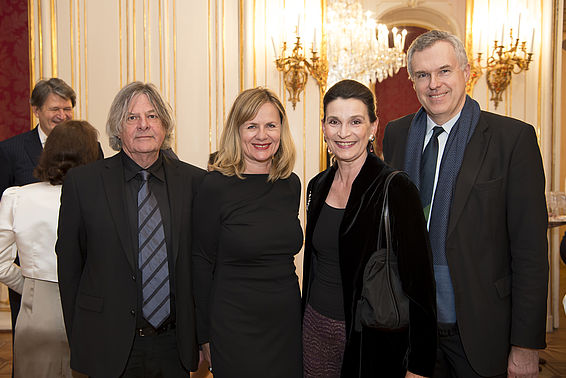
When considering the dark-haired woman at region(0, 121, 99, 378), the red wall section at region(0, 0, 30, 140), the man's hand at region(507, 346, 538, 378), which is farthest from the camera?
the red wall section at region(0, 0, 30, 140)

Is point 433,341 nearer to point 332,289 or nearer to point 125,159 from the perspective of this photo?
point 332,289

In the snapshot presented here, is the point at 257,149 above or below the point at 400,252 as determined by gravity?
above

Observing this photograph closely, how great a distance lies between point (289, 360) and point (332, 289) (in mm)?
374

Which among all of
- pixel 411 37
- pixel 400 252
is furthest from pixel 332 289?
pixel 411 37

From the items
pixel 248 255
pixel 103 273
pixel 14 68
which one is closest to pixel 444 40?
pixel 248 255

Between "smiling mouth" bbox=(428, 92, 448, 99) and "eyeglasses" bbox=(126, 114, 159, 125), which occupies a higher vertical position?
"smiling mouth" bbox=(428, 92, 448, 99)

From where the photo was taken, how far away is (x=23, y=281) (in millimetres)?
2518

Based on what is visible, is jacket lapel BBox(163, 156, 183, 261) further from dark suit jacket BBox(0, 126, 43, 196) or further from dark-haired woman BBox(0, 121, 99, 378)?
dark suit jacket BBox(0, 126, 43, 196)

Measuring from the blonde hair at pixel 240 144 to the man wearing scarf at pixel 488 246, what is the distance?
0.68m

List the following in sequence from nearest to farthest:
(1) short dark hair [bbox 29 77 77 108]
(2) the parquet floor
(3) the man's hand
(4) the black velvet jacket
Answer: (4) the black velvet jacket, (3) the man's hand, (1) short dark hair [bbox 29 77 77 108], (2) the parquet floor

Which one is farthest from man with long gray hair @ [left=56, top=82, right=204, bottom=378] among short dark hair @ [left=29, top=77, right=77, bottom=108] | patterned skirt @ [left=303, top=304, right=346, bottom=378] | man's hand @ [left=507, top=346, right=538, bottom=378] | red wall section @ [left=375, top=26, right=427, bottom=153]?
red wall section @ [left=375, top=26, right=427, bottom=153]

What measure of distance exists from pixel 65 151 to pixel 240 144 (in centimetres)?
90

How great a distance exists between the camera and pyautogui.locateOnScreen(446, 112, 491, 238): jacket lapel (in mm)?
1800


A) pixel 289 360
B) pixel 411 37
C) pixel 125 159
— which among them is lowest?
pixel 289 360
